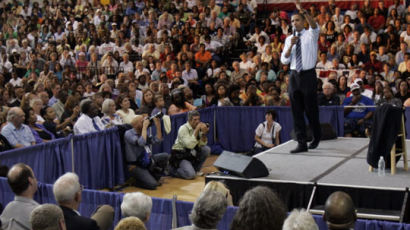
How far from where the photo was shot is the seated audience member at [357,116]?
10875 mm

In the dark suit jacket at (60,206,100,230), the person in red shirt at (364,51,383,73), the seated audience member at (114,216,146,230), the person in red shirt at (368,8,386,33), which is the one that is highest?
the person in red shirt at (368,8,386,33)

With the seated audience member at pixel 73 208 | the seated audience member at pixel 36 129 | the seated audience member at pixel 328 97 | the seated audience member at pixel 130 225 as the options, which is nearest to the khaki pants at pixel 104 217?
the seated audience member at pixel 73 208

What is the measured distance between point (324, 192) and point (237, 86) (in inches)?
242

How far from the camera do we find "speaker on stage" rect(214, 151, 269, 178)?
6.55 meters

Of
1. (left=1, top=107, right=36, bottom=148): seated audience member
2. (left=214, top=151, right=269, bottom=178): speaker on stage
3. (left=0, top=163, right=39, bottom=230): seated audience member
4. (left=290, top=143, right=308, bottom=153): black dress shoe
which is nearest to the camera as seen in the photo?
(left=0, top=163, right=39, bottom=230): seated audience member

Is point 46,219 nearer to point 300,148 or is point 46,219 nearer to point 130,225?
point 130,225

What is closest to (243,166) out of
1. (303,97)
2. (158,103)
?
(303,97)

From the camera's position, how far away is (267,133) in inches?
419

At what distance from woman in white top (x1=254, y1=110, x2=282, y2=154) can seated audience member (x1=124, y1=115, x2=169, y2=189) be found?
214 centimetres

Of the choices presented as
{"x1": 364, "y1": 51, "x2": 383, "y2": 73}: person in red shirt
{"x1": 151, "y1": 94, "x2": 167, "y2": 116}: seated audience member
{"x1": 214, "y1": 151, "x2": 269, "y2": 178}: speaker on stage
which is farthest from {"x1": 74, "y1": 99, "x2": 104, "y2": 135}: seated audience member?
{"x1": 364, "y1": 51, "x2": 383, "y2": 73}: person in red shirt

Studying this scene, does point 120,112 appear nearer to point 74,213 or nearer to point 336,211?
point 74,213

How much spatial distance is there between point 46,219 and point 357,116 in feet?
26.8

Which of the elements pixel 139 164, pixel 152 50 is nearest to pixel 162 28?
pixel 152 50

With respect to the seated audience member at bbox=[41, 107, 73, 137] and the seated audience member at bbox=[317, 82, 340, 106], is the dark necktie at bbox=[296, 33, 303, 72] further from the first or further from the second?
the seated audience member at bbox=[317, 82, 340, 106]
